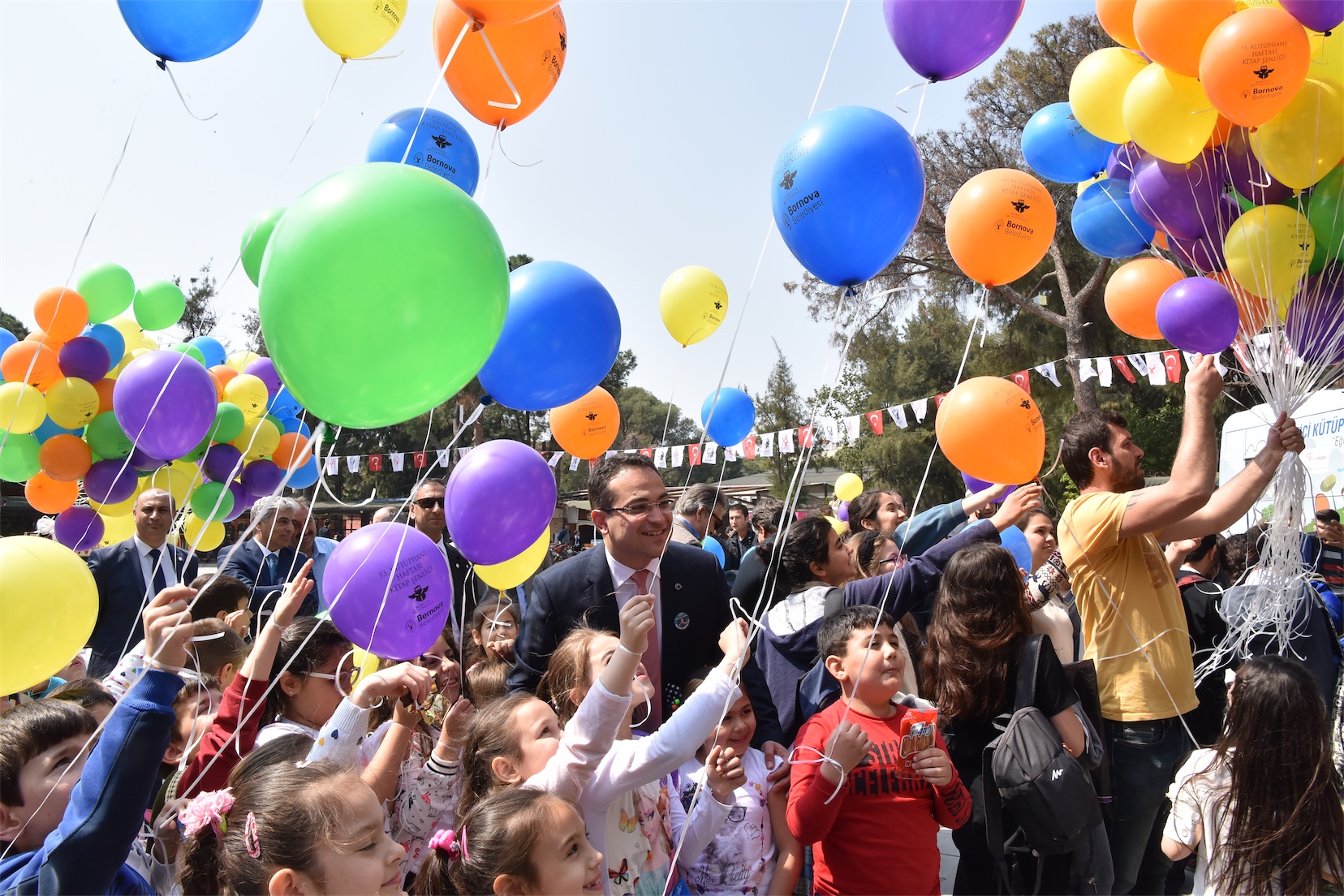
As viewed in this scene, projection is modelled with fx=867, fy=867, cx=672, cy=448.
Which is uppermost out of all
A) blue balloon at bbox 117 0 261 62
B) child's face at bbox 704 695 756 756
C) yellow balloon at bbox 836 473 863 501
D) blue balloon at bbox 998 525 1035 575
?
blue balloon at bbox 117 0 261 62

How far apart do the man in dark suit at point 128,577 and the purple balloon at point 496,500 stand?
2.00 m

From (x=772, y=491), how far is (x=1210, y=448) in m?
27.3

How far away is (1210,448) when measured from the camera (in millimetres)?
2787

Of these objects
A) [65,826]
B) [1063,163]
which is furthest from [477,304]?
[1063,163]

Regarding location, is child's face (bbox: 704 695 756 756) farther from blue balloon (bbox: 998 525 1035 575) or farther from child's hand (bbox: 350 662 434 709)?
blue balloon (bbox: 998 525 1035 575)

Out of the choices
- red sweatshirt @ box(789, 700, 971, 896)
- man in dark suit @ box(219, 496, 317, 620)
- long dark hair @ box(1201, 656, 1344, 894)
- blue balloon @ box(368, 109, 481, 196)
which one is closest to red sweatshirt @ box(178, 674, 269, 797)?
red sweatshirt @ box(789, 700, 971, 896)

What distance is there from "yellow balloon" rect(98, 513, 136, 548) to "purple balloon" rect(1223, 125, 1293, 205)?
274 inches

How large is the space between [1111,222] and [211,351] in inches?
244

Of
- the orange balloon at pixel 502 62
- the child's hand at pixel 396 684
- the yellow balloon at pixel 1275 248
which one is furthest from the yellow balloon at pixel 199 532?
the yellow balloon at pixel 1275 248

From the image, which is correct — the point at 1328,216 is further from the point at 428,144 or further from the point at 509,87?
the point at 428,144

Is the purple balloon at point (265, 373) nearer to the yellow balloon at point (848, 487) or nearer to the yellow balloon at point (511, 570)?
the yellow balloon at point (511, 570)

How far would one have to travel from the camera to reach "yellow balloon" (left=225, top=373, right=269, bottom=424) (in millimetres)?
5922

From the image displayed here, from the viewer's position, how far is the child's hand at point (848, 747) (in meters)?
2.38

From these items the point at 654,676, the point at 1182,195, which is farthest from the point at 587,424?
the point at 1182,195
